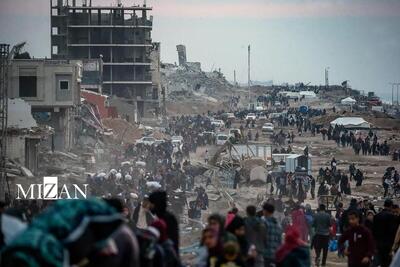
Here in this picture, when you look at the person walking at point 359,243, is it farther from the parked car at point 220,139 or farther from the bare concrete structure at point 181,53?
the bare concrete structure at point 181,53

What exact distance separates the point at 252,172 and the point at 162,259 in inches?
1251

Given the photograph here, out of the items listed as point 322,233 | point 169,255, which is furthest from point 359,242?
point 322,233

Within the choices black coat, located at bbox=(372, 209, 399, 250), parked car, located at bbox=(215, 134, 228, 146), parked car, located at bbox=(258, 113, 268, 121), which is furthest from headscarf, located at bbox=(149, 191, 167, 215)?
parked car, located at bbox=(258, 113, 268, 121)

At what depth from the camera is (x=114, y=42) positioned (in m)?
95.4

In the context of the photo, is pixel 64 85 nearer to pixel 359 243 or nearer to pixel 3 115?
pixel 3 115

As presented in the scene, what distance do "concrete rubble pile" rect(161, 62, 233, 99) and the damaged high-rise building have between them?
28205mm

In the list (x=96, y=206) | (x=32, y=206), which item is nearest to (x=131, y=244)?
(x=96, y=206)

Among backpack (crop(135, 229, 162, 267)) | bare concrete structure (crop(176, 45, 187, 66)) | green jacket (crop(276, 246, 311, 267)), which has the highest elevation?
bare concrete structure (crop(176, 45, 187, 66))

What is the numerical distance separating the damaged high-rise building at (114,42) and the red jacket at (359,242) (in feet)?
270

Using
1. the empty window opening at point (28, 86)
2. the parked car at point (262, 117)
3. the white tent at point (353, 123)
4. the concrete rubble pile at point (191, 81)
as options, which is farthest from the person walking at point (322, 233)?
the concrete rubble pile at point (191, 81)

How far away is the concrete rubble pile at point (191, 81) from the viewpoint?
12962cm

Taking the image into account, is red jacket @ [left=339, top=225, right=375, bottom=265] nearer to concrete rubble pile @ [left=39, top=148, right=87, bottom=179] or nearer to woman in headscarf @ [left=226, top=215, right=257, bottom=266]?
woman in headscarf @ [left=226, top=215, right=257, bottom=266]

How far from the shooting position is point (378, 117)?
89062mm

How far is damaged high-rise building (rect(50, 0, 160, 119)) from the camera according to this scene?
312 ft
